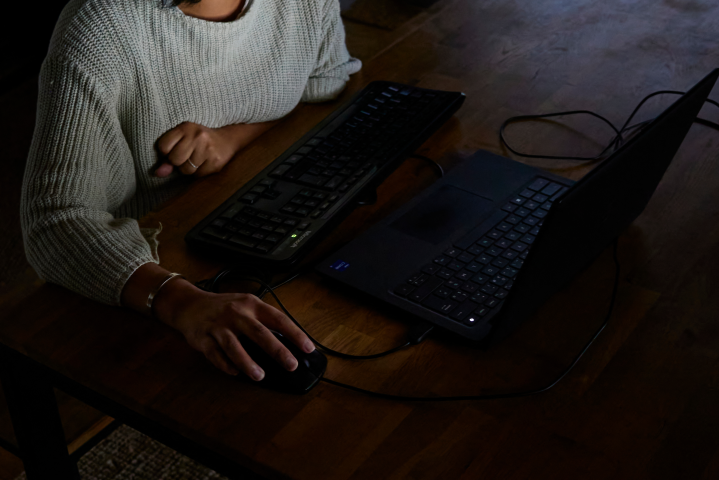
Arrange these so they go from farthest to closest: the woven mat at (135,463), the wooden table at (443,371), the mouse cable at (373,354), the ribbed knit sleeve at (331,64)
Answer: the woven mat at (135,463) < the ribbed knit sleeve at (331,64) < the mouse cable at (373,354) < the wooden table at (443,371)

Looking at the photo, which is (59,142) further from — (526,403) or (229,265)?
(526,403)

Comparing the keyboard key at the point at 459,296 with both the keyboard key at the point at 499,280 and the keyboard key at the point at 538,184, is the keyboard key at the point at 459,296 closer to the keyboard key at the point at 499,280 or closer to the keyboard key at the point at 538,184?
the keyboard key at the point at 499,280

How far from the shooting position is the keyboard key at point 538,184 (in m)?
1.00

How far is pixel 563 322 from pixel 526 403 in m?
0.13

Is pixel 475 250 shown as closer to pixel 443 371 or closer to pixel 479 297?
pixel 479 297

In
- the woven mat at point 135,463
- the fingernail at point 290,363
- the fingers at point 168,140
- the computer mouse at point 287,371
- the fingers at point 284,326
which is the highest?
the fingers at point 168,140

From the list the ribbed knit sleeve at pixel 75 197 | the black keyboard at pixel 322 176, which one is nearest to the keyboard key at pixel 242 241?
the black keyboard at pixel 322 176

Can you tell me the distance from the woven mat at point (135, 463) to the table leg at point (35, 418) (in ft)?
1.90

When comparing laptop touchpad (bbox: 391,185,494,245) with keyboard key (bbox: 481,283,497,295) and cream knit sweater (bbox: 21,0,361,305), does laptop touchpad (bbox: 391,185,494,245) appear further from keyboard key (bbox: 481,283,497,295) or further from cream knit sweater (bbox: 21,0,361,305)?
cream knit sweater (bbox: 21,0,361,305)

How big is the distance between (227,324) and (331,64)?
0.65 metres

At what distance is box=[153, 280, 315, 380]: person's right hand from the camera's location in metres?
0.77

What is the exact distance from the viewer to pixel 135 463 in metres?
1.74

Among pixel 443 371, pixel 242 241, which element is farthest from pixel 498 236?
pixel 242 241

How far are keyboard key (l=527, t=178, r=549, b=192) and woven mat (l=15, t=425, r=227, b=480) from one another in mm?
1065
